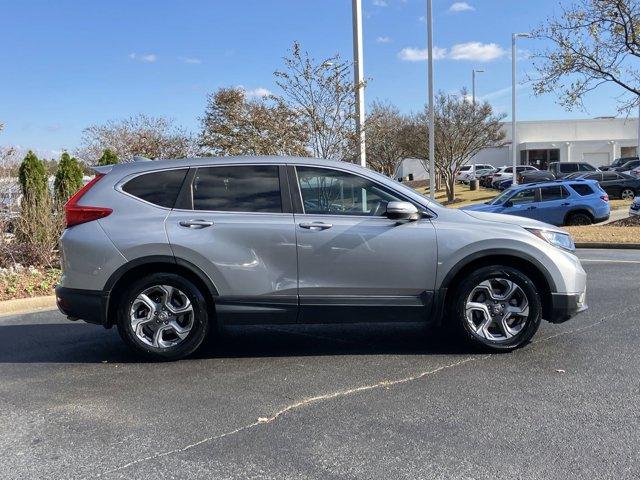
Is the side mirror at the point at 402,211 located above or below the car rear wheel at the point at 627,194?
above

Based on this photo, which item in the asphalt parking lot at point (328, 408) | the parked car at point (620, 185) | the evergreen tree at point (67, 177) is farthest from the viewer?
the parked car at point (620, 185)

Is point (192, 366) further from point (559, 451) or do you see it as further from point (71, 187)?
point (71, 187)

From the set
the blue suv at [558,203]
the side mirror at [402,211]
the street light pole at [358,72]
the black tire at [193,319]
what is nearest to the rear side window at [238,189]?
the black tire at [193,319]

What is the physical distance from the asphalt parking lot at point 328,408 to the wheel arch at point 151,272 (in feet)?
1.84

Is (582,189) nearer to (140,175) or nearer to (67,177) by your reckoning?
(67,177)

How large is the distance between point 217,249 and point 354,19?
1075 cm

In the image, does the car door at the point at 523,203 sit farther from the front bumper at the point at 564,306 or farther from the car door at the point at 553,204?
the front bumper at the point at 564,306

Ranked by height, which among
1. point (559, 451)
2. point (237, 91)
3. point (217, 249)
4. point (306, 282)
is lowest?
point (559, 451)

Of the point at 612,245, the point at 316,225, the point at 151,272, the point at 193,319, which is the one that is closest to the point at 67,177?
the point at 151,272

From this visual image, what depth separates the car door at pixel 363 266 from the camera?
5.06 meters

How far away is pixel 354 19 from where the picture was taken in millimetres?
14227

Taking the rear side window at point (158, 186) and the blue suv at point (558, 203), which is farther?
the blue suv at point (558, 203)

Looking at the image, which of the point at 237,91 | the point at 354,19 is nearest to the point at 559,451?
the point at 354,19

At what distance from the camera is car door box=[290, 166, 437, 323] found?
5059mm
